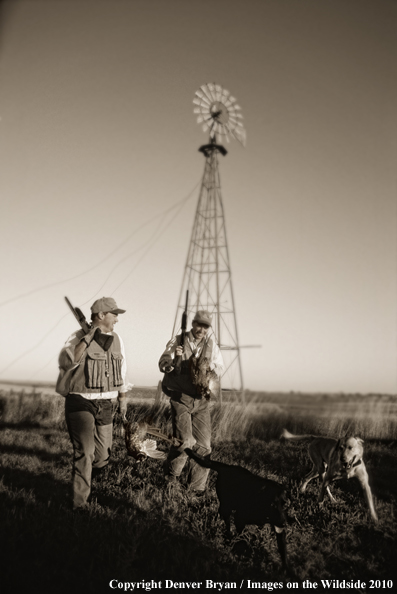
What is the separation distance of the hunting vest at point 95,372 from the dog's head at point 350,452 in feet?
7.87

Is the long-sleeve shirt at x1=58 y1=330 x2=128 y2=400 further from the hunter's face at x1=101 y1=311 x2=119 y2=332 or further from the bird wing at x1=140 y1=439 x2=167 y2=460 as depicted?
→ the bird wing at x1=140 y1=439 x2=167 y2=460

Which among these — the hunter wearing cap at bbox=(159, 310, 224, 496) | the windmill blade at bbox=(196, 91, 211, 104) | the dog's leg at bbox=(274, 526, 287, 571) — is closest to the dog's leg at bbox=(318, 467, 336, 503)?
the dog's leg at bbox=(274, 526, 287, 571)

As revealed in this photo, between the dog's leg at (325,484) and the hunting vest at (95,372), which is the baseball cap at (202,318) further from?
the dog's leg at (325,484)

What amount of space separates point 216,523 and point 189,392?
1.40 meters

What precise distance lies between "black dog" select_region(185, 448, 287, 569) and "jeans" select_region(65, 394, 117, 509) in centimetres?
135

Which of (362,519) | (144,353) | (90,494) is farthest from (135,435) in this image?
(362,519)

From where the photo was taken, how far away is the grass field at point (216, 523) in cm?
334

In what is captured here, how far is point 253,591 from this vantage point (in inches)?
126

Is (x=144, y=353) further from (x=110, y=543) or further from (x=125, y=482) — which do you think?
(x=110, y=543)

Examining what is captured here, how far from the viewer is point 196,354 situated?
4.88m

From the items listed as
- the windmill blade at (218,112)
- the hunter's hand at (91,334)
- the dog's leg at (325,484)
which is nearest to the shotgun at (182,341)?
the hunter's hand at (91,334)

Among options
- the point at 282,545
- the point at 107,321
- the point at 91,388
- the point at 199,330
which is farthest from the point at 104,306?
the point at 282,545

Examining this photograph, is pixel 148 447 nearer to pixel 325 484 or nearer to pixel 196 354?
pixel 196 354

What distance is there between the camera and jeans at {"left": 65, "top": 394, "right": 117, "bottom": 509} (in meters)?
4.23
